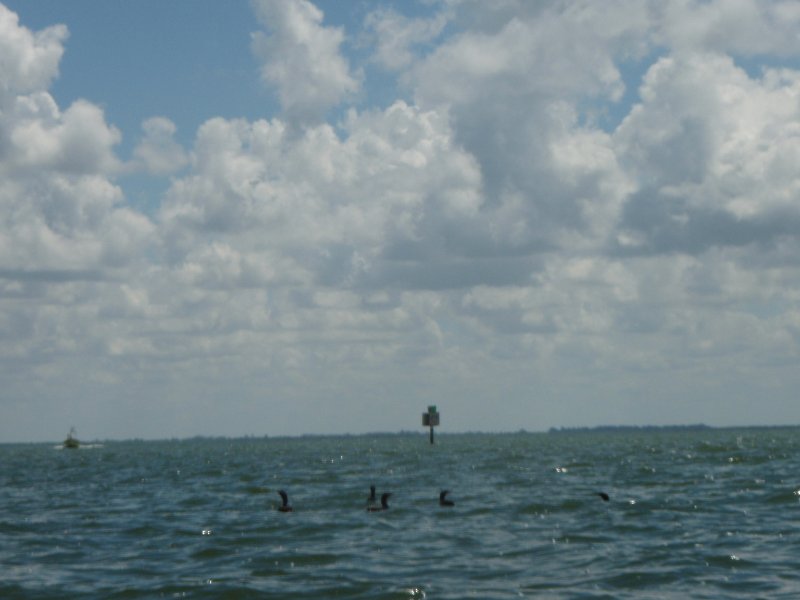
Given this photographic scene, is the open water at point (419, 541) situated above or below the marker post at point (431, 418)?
below

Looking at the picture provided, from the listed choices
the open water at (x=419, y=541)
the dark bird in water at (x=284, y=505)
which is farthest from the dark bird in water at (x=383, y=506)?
the dark bird in water at (x=284, y=505)

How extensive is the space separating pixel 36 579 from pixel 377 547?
30.6 feet

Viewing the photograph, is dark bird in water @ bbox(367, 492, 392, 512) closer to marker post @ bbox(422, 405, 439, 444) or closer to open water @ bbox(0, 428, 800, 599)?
open water @ bbox(0, 428, 800, 599)

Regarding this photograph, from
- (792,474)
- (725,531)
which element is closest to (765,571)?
(725,531)

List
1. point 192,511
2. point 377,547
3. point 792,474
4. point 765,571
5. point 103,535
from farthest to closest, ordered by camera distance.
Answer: point 792,474 < point 192,511 < point 103,535 < point 377,547 < point 765,571

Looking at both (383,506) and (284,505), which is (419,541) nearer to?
(383,506)

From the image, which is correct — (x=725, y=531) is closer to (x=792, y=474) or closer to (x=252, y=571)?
(x=252, y=571)

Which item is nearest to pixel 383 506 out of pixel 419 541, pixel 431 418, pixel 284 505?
pixel 284 505

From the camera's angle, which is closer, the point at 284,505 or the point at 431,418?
the point at 284,505

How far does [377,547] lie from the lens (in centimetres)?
3058

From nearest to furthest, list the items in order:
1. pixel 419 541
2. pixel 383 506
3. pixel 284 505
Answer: pixel 419 541 → pixel 383 506 → pixel 284 505

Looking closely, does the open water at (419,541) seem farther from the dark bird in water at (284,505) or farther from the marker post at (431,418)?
the marker post at (431,418)

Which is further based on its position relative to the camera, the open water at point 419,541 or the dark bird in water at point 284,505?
the dark bird in water at point 284,505

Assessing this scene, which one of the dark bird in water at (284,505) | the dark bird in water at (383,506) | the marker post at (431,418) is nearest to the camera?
the dark bird in water at (383,506)
